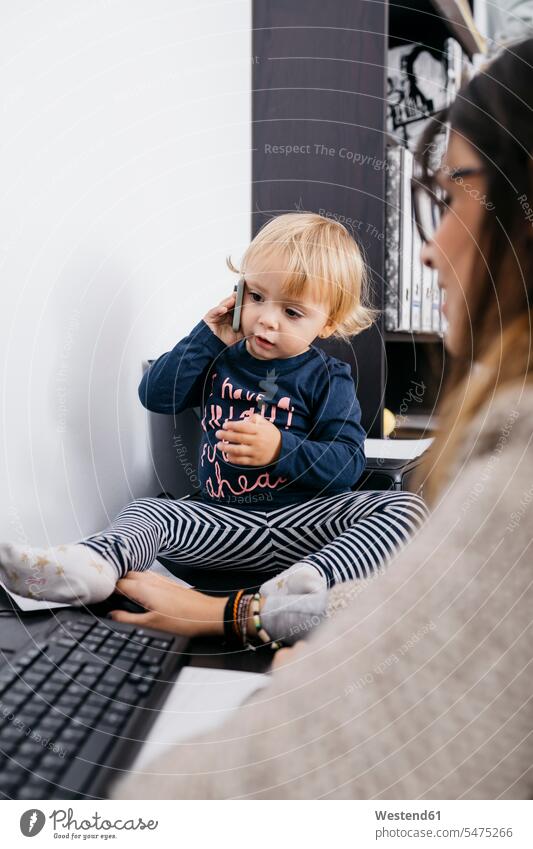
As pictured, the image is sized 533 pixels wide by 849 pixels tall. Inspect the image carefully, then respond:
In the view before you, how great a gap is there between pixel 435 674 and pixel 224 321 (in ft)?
1.05

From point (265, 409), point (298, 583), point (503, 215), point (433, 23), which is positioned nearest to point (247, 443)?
point (265, 409)

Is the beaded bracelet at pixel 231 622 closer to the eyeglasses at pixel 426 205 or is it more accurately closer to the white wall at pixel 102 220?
the white wall at pixel 102 220

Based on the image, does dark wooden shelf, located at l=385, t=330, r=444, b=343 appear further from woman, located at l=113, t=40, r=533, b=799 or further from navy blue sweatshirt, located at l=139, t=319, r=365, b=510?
woman, located at l=113, t=40, r=533, b=799

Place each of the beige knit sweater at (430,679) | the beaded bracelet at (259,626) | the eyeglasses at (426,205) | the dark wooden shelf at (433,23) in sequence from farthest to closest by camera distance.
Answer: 1. the dark wooden shelf at (433,23)
2. the eyeglasses at (426,205)
3. the beaded bracelet at (259,626)
4. the beige knit sweater at (430,679)

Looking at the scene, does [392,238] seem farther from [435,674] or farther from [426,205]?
[435,674]

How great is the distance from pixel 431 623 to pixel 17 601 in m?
0.24

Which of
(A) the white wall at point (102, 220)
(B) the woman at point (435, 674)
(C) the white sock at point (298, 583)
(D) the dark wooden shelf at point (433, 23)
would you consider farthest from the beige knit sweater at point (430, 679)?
(D) the dark wooden shelf at point (433, 23)

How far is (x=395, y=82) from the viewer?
0.62m

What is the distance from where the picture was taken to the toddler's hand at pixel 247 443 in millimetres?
471

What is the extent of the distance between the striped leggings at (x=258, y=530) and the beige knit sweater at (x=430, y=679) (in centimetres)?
16

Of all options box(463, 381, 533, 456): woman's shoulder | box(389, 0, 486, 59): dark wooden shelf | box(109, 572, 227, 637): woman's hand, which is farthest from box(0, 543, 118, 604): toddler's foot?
box(389, 0, 486, 59): dark wooden shelf

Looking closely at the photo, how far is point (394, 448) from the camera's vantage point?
0.53m

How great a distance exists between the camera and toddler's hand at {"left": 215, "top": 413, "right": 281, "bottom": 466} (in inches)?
18.5
